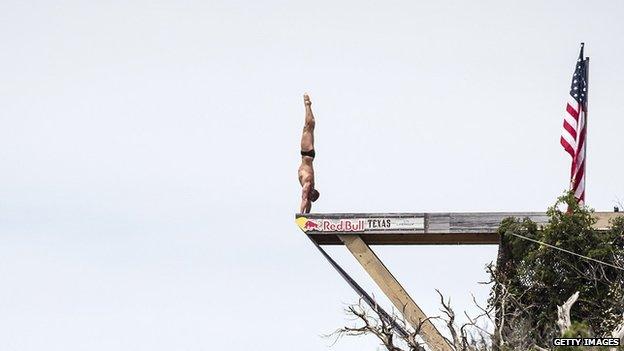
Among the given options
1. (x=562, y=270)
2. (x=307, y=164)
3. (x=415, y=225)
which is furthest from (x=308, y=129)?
(x=562, y=270)

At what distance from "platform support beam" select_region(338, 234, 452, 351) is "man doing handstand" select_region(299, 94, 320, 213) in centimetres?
168

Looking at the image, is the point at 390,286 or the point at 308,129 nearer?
the point at 390,286

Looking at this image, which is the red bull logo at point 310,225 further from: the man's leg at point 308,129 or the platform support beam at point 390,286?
the man's leg at point 308,129

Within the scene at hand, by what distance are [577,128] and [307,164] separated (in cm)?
A: 804

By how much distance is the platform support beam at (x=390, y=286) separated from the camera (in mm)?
41900

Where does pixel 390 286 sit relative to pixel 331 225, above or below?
below

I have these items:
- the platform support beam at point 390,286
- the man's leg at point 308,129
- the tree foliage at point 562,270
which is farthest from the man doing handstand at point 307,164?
the tree foliage at point 562,270

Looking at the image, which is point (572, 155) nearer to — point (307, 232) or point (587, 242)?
point (587, 242)

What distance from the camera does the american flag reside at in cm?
4209

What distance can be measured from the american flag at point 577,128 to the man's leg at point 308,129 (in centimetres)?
758

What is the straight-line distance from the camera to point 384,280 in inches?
1689

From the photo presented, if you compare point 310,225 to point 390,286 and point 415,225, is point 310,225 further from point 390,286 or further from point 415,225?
point 415,225

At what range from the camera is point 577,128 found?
42531mm

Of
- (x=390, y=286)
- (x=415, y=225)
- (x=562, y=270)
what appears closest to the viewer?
(x=562, y=270)
